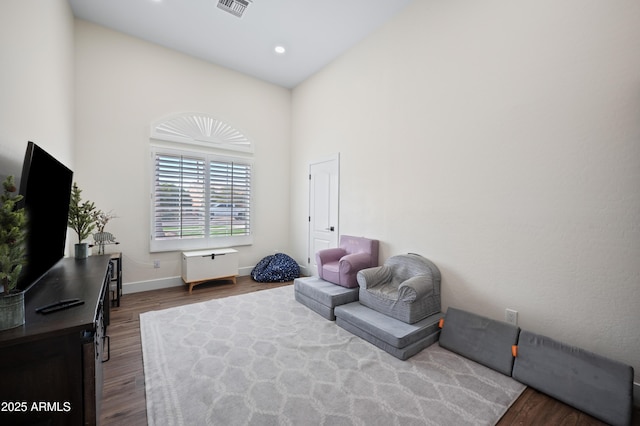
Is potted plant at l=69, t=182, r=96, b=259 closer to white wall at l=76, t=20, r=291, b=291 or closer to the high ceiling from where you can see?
white wall at l=76, t=20, r=291, b=291

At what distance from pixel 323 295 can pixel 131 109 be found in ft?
13.0

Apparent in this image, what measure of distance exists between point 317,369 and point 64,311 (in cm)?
174

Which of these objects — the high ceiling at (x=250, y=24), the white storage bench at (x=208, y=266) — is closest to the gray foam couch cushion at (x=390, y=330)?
the white storage bench at (x=208, y=266)

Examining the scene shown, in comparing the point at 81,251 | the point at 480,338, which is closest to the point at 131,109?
the point at 81,251

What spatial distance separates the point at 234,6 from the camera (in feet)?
11.2

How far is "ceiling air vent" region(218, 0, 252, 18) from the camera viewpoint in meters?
3.34

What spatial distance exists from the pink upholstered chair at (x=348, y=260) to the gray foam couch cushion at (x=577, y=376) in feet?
5.79

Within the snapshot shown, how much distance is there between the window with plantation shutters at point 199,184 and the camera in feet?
14.1

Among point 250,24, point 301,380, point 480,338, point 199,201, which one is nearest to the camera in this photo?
point 301,380

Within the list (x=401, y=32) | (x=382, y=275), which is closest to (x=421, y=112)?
(x=401, y=32)

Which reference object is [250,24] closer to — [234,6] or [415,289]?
[234,6]

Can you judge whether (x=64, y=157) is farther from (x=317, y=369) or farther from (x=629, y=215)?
(x=629, y=215)

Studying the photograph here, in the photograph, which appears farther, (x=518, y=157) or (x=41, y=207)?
(x=518, y=157)

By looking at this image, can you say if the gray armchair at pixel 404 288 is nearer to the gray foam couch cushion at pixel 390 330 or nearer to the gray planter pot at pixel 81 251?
the gray foam couch cushion at pixel 390 330
